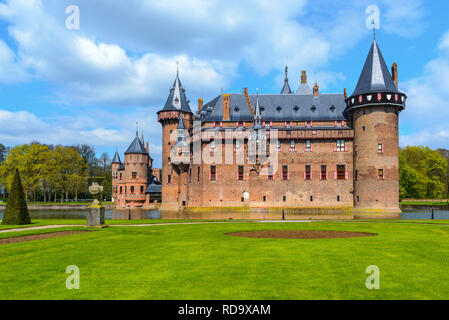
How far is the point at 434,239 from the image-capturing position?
15.2 m

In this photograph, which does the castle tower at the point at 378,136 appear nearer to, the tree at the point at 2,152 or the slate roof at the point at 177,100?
the slate roof at the point at 177,100

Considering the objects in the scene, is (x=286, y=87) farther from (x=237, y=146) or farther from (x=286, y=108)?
(x=237, y=146)

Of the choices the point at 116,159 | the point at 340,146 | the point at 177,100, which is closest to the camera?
the point at 340,146

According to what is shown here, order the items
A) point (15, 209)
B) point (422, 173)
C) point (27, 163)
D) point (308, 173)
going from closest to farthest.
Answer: point (15, 209)
point (308, 173)
point (27, 163)
point (422, 173)

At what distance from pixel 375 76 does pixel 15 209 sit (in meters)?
42.5

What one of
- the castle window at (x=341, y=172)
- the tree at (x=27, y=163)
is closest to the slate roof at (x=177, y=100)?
the castle window at (x=341, y=172)

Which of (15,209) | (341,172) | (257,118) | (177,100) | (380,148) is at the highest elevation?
(177,100)

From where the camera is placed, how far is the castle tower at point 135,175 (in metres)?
69.5

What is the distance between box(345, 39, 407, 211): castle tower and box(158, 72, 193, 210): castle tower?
2535 cm

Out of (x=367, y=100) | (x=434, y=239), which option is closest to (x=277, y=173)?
(x=367, y=100)

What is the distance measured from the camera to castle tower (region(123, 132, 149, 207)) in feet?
228

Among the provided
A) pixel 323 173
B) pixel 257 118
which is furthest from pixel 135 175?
pixel 323 173

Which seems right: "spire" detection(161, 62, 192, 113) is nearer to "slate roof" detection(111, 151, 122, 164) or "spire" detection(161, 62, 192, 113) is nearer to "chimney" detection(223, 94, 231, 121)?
"chimney" detection(223, 94, 231, 121)

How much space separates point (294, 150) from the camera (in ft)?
173
